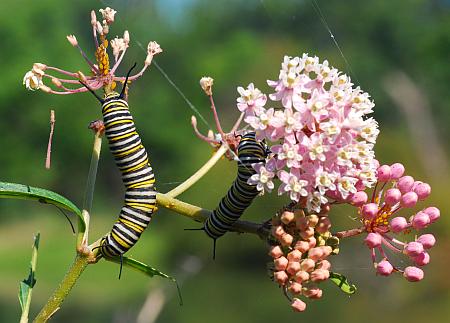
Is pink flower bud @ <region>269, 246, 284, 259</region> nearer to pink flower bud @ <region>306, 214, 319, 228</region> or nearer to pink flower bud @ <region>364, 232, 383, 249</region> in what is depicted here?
pink flower bud @ <region>306, 214, 319, 228</region>

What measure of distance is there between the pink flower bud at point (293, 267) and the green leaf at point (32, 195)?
1.41ft

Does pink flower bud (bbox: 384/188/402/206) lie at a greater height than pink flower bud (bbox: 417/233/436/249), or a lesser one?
greater

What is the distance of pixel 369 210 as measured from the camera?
1.75m

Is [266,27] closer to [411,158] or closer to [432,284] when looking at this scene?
[411,158]

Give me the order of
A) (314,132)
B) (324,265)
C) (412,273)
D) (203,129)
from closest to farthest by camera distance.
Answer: (314,132) → (324,265) → (412,273) → (203,129)

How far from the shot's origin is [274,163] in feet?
5.45

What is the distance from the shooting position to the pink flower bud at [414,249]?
180cm

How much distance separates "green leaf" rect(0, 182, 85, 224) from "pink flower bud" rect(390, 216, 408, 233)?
2.12ft

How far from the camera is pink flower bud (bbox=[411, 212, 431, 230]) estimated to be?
183 cm

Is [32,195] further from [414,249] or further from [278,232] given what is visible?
[414,249]

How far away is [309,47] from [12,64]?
1077cm

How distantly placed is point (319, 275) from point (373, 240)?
139mm

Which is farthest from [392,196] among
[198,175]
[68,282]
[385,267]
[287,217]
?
[68,282]

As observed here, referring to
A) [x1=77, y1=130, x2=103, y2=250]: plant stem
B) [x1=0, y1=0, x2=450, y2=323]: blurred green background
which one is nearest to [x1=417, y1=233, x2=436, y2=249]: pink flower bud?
[x1=77, y1=130, x2=103, y2=250]: plant stem
